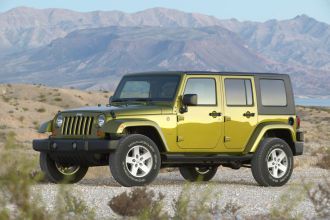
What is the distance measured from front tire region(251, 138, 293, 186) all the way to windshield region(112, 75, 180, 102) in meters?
1.87

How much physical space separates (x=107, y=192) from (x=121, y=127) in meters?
1.02

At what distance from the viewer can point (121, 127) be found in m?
13.4

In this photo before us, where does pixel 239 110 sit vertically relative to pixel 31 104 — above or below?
above

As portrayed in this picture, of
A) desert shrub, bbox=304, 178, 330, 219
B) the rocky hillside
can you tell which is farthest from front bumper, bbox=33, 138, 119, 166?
the rocky hillside

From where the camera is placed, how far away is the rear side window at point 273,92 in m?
15.4

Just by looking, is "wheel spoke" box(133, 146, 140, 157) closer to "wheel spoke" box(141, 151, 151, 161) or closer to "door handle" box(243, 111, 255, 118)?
"wheel spoke" box(141, 151, 151, 161)

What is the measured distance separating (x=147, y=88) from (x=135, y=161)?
5.37ft

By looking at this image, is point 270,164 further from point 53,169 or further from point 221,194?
point 53,169

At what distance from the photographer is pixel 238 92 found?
49.3ft

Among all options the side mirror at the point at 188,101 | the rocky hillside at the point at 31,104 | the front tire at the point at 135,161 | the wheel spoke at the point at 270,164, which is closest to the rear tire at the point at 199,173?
the wheel spoke at the point at 270,164

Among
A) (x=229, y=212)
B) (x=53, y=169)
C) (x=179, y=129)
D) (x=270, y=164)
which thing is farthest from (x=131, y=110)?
(x=229, y=212)

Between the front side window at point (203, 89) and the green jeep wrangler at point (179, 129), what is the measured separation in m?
0.02

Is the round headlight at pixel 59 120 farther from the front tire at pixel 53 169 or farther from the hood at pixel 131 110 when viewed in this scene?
the front tire at pixel 53 169

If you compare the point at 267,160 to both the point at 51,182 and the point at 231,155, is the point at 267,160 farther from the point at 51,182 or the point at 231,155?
the point at 51,182
